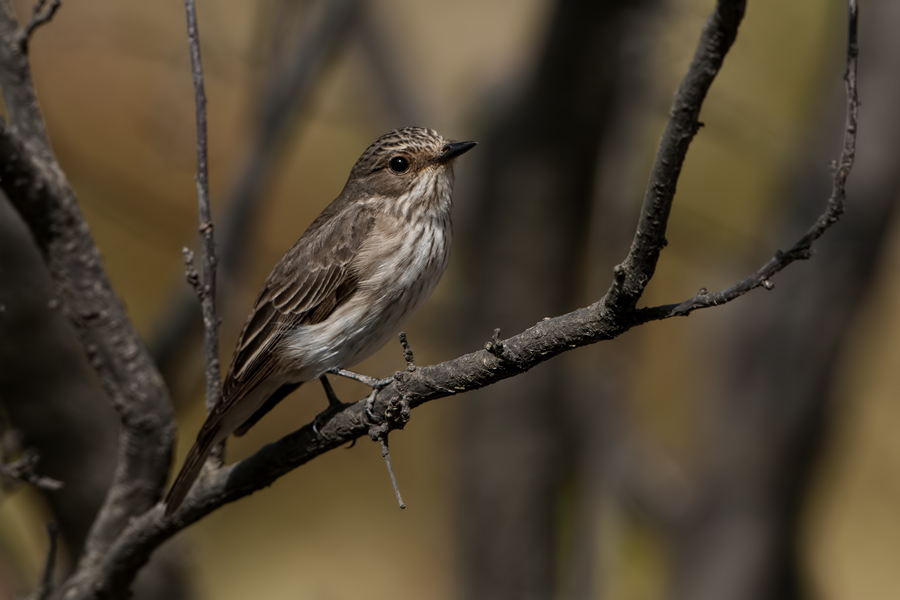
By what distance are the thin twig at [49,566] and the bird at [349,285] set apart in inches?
23.8

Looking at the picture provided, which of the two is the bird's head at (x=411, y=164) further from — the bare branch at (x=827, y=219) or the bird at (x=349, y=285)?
the bare branch at (x=827, y=219)

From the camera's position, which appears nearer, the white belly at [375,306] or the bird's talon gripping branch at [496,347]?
the bird's talon gripping branch at [496,347]

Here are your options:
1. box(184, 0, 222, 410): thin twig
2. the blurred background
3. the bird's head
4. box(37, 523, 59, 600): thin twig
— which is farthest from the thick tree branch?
the bird's head

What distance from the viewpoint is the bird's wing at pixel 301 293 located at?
417cm

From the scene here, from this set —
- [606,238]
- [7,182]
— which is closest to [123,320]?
→ [7,182]

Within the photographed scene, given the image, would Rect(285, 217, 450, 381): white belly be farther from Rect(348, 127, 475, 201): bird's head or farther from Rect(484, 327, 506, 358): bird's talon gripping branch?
Rect(484, 327, 506, 358): bird's talon gripping branch

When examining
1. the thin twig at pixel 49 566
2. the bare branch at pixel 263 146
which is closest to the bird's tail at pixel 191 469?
the thin twig at pixel 49 566

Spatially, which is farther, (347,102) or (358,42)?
(347,102)

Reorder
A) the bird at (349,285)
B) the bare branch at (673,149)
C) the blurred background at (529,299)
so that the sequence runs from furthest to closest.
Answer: the blurred background at (529,299), the bird at (349,285), the bare branch at (673,149)

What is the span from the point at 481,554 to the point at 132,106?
486cm

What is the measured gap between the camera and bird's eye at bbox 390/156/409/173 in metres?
4.58

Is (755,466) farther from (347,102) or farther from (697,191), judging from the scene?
(347,102)

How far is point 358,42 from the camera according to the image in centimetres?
734

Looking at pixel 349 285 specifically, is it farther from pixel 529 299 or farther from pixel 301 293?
pixel 529 299
